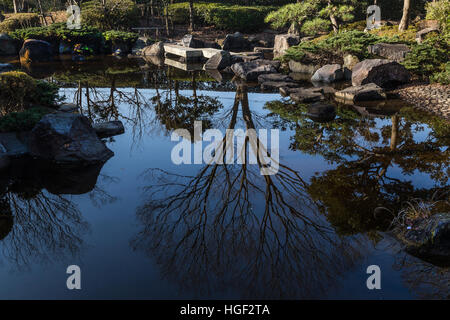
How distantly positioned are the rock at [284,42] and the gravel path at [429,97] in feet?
27.3

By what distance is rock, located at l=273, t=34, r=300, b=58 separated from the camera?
18391mm

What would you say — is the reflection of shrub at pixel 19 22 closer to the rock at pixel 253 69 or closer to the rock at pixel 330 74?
the rock at pixel 253 69

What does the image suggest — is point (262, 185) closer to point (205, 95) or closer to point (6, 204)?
point (6, 204)

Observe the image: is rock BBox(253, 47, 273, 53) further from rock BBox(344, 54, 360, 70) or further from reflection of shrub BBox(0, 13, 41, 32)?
reflection of shrub BBox(0, 13, 41, 32)

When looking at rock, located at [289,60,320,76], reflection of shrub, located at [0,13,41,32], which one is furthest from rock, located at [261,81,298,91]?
reflection of shrub, located at [0,13,41,32]

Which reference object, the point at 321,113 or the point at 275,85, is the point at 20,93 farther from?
the point at 275,85

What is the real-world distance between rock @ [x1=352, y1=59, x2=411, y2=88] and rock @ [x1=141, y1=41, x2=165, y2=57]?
38.1ft

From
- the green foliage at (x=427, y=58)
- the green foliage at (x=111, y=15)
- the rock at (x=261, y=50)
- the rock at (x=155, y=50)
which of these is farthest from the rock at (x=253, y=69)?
the green foliage at (x=111, y=15)

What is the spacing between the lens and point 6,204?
5.23 meters

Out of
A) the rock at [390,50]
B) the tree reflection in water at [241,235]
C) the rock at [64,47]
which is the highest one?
the rock at [64,47]

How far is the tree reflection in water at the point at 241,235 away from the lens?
3.64 metres
